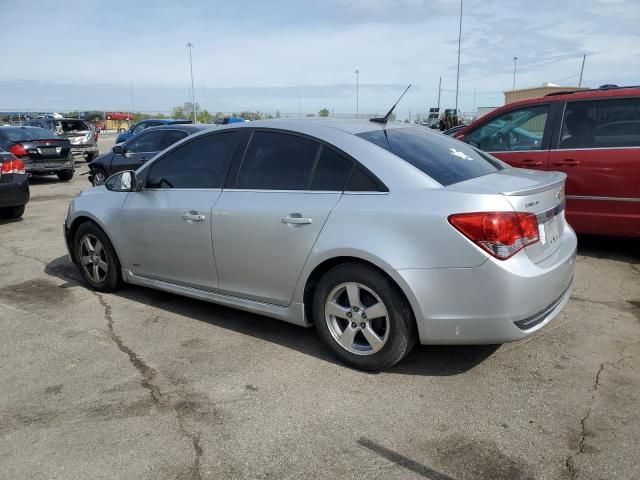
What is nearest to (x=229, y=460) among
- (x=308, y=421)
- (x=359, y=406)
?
(x=308, y=421)

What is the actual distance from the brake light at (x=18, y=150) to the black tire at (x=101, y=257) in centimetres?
984

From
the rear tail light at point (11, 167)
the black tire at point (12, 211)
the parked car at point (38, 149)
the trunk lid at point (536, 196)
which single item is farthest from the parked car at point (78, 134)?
the trunk lid at point (536, 196)

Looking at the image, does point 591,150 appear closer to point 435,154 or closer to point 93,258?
point 435,154

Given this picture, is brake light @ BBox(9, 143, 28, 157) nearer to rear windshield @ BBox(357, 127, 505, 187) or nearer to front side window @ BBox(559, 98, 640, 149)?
rear windshield @ BBox(357, 127, 505, 187)

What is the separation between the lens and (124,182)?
488 cm

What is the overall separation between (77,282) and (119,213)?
1307mm

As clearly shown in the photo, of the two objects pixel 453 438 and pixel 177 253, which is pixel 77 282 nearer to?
pixel 177 253

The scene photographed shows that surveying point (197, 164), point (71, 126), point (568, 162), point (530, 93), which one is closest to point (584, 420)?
point (197, 164)

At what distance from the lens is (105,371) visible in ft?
12.1

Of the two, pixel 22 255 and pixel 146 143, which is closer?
pixel 22 255

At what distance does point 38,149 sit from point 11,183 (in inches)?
228

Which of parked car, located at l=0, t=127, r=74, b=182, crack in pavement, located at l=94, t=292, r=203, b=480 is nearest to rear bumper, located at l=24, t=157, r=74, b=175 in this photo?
parked car, located at l=0, t=127, r=74, b=182

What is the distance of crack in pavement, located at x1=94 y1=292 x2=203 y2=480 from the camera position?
2756mm

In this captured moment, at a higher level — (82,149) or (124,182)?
(124,182)
